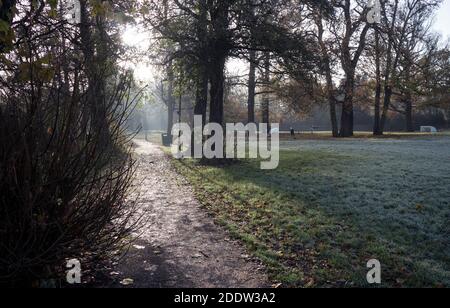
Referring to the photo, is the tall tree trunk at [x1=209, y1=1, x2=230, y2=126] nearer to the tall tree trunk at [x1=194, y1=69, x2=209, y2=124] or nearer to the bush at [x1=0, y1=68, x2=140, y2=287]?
the tall tree trunk at [x1=194, y1=69, x2=209, y2=124]

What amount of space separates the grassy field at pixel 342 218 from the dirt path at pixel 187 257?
0.32m

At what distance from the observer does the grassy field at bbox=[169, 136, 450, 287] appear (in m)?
4.69

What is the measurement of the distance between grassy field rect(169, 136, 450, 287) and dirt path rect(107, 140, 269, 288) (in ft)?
1.04

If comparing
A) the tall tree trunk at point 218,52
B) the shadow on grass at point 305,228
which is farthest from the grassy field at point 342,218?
the tall tree trunk at point 218,52

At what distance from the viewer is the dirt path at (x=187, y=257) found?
4410mm

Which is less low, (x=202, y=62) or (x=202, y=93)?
(x=202, y=62)

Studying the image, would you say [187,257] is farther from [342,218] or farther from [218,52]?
[218,52]

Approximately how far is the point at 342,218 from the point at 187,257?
3.23 m

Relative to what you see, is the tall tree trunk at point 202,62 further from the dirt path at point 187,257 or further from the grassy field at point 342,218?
the dirt path at point 187,257

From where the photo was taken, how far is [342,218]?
668 cm

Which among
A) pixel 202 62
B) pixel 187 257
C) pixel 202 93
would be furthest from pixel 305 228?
pixel 202 93

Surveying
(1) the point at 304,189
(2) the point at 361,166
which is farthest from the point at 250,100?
(1) the point at 304,189

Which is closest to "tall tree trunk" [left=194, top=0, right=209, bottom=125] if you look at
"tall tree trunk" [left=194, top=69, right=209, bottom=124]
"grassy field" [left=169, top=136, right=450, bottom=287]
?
"tall tree trunk" [left=194, top=69, right=209, bottom=124]
